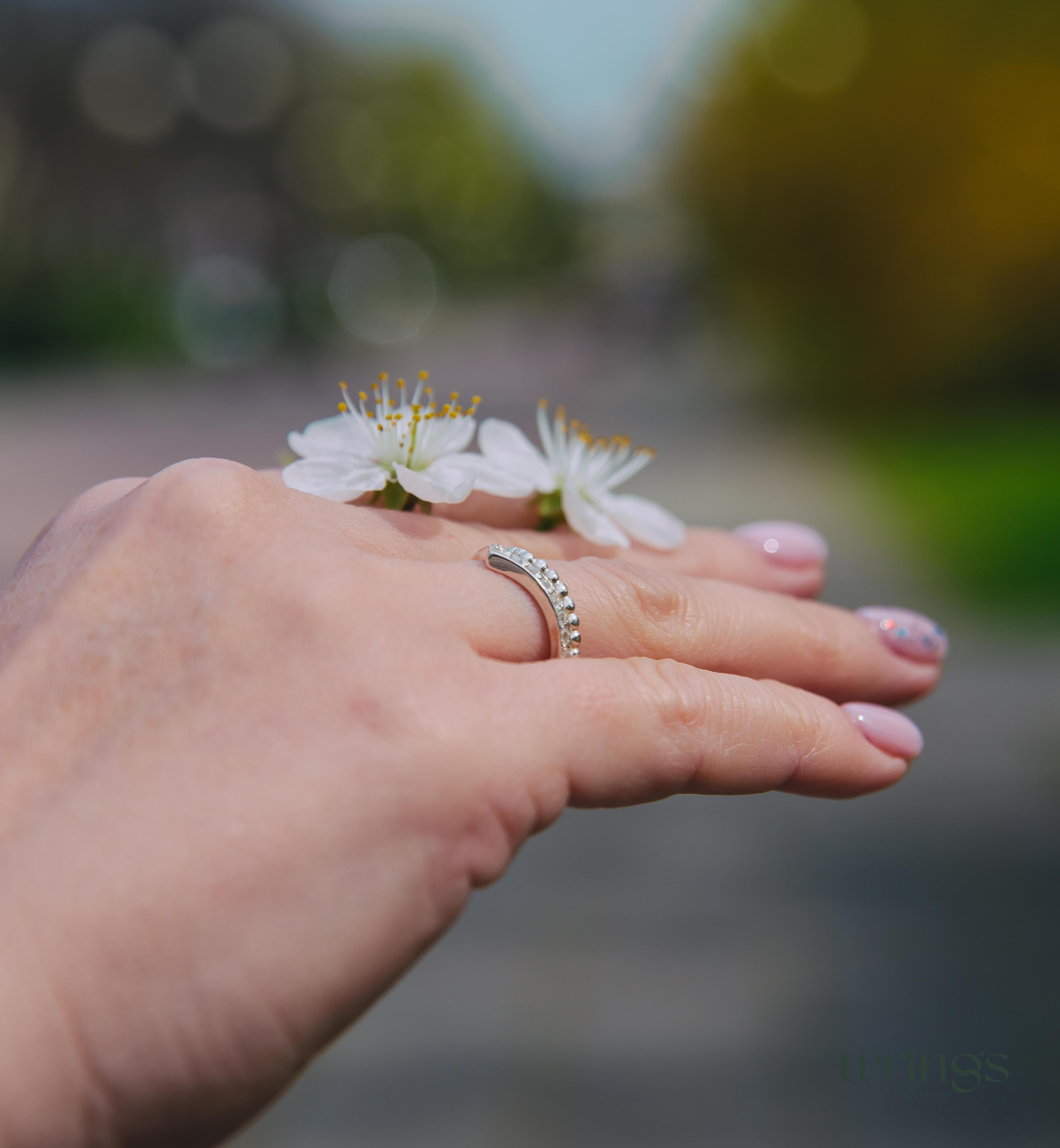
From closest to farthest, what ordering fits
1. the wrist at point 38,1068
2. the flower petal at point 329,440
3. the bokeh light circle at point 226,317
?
the wrist at point 38,1068, the flower petal at point 329,440, the bokeh light circle at point 226,317

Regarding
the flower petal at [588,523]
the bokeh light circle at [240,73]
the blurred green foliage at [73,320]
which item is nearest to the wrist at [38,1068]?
the flower petal at [588,523]

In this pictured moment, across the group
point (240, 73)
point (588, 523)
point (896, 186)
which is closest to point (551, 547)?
point (588, 523)

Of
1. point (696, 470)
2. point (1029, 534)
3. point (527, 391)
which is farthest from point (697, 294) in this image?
point (1029, 534)

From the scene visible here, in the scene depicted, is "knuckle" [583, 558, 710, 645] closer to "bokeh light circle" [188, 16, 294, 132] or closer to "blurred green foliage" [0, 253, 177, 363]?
"blurred green foliage" [0, 253, 177, 363]

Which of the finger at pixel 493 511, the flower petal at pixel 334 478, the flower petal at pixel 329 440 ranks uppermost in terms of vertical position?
the flower petal at pixel 329 440

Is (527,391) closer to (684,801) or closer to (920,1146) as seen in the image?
(684,801)

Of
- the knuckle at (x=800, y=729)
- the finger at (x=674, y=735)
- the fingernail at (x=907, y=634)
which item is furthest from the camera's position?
the fingernail at (x=907, y=634)

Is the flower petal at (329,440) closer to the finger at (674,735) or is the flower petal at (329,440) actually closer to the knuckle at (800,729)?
the finger at (674,735)

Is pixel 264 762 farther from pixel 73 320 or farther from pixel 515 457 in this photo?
pixel 73 320
